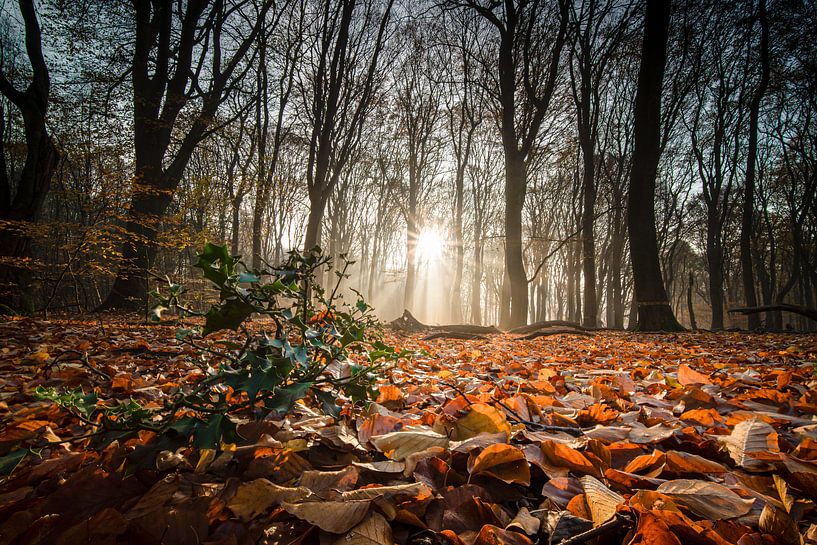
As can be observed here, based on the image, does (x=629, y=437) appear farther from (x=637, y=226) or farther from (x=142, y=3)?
(x=142, y=3)

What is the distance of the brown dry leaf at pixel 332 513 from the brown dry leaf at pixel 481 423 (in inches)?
17.1

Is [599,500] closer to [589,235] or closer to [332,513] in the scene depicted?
[332,513]

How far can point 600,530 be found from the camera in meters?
0.51

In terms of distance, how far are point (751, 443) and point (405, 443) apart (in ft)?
2.74

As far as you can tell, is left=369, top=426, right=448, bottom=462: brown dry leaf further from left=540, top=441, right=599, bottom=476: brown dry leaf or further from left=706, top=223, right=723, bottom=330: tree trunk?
left=706, top=223, right=723, bottom=330: tree trunk

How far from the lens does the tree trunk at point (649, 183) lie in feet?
18.0

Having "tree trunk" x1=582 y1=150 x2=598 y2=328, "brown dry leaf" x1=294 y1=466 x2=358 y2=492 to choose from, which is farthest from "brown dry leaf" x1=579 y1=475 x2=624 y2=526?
"tree trunk" x1=582 y1=150 x2=598 y2=328

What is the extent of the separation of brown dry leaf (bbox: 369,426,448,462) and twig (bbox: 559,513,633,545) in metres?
0.36

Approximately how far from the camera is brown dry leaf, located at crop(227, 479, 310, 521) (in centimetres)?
63

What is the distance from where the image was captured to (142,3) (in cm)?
758

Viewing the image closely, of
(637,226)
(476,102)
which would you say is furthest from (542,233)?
(637,226)

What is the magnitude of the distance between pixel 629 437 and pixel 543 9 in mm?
11886

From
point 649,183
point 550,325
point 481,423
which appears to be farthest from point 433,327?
point 481,423

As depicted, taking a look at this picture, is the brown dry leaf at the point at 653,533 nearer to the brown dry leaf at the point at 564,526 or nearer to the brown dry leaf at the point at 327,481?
the brown dry leaf at the point at 564,526
